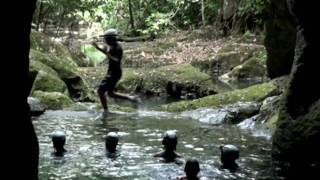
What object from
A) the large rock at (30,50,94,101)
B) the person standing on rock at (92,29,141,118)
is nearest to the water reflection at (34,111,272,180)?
the person standing on rock at (92,29,141,118)

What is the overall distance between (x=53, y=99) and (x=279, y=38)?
6.60 metres

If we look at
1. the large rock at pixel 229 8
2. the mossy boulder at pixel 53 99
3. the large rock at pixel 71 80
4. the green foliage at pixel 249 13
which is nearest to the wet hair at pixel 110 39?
the mossy boulder at pixel 53 99

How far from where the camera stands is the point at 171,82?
19312mm

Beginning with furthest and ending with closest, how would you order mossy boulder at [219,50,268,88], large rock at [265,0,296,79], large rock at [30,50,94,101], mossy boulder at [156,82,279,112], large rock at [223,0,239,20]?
large rock at [223,0,239,20] → mossy boulder at [219,50,268,88] → large rock at [30,50,94,101] → large rock at [265,0,296,79] → mossy boulder at [156,82,279,112]

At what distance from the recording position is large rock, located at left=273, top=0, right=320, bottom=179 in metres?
8.24

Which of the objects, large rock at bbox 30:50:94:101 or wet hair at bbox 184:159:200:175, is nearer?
wet hair at bbox 184:159:200:175

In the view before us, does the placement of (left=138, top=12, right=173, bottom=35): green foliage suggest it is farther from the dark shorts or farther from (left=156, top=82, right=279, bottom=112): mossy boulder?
the dark shorts

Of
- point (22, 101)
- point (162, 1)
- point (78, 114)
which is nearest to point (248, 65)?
point (78, 114)

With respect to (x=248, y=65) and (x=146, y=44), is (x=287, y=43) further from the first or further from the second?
(x=146, y=44)

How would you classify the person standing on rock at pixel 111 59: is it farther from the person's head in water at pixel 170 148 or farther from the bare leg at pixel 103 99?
the person's head in water at pixel 170 148

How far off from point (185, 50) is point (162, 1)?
8519mm

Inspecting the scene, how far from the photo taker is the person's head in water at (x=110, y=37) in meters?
11.8

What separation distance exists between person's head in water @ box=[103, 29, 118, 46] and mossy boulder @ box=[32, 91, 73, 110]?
2763 millimetres

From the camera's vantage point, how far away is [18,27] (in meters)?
4.67
